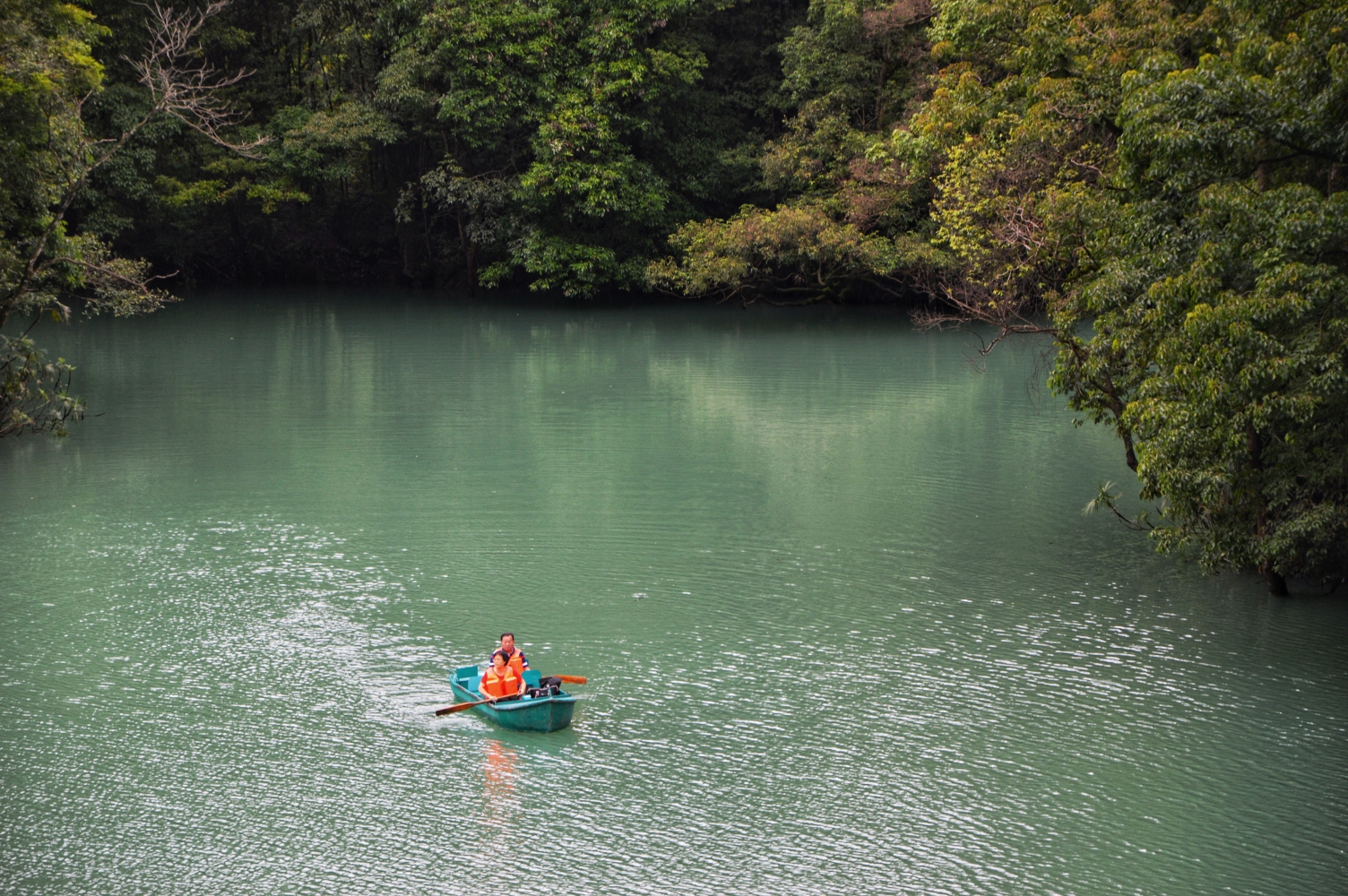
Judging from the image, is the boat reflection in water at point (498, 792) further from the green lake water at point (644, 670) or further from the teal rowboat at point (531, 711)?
the teal rowboat at point (531, 711)

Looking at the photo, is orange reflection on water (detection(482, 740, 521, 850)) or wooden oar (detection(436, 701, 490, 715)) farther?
wooden oar (detection(436, 701, 490, 715))

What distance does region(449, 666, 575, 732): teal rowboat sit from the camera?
10.1 meters

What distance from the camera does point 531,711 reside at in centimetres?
1018

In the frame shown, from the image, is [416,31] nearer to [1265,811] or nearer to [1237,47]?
[1237,47]

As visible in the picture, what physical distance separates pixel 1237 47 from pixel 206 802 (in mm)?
10694

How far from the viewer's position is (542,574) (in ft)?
47.0

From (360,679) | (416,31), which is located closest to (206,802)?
(360,679)

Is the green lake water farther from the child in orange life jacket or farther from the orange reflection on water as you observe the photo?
the child in orange life jacket

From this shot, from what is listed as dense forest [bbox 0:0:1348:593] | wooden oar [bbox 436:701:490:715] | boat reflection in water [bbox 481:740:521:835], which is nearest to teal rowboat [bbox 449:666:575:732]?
wooden oar [bbox 436:701:490:715]

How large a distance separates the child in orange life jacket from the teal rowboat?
77mm

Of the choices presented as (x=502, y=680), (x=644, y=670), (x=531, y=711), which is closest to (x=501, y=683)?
(x=502, y=680)

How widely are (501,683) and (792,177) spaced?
101 ft

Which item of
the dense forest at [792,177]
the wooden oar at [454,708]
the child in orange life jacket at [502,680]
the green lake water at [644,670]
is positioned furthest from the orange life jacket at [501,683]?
the dense forest at [792,177]

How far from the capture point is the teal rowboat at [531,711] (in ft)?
33.2
